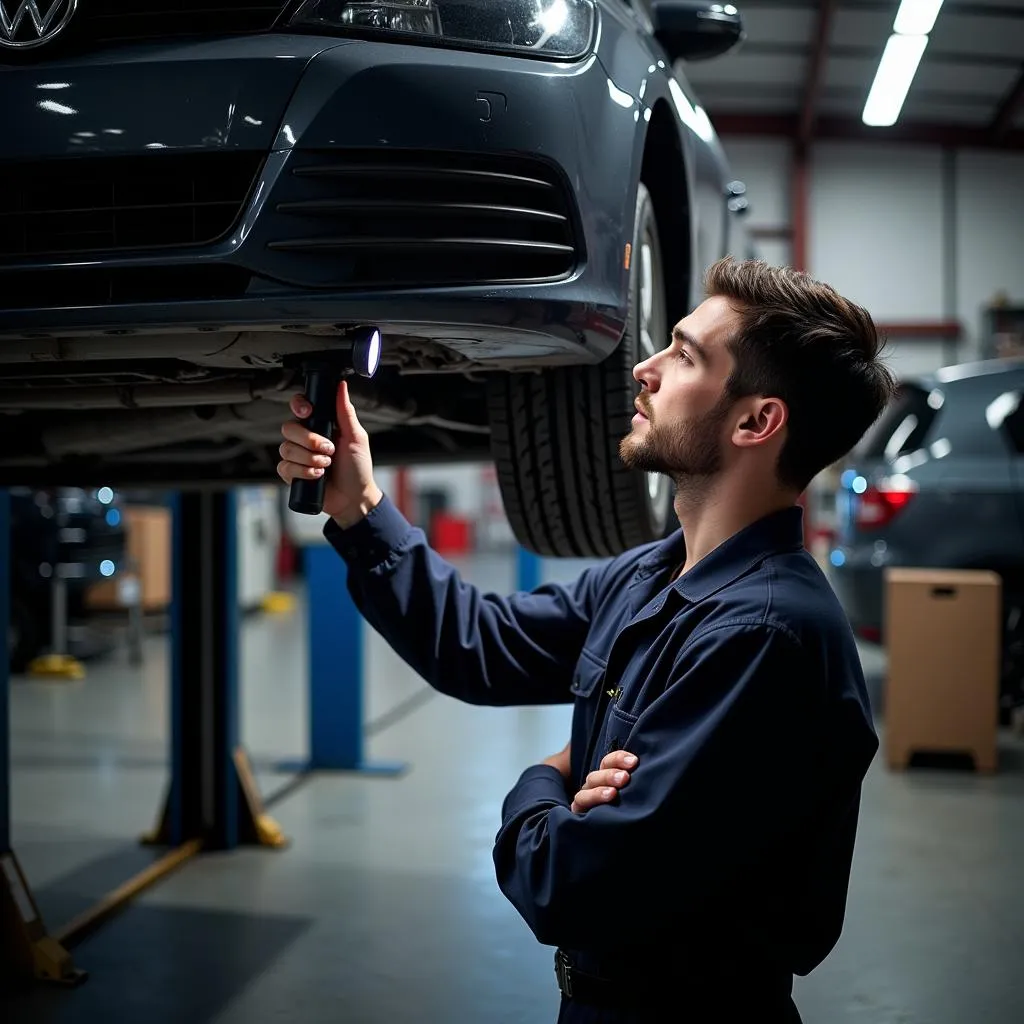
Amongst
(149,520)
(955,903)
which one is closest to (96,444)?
(955,903)

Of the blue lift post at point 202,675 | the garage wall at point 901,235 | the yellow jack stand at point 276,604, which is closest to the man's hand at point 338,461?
the blue lift post at point 202,675

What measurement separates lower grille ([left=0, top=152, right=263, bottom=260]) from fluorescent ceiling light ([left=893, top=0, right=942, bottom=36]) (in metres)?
5.04

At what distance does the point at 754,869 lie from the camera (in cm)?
115

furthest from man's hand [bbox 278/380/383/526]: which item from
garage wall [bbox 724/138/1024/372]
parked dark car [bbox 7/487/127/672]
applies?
garage wall [bbox 724/138/1024/372]

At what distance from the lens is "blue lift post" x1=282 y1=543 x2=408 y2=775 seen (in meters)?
4.00

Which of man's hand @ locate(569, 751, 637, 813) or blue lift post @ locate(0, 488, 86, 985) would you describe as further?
blue lift post @ locate(0, 488, 86, 985)

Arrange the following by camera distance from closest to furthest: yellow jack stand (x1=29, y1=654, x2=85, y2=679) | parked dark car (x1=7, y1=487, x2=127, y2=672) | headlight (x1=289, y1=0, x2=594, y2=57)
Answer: headlight (x1=289, y1=0, x2=594, y2=57), parked dark car (x1=7, y1=487, x2=127, y2=672), yellow jack stand (x1=29, y1=654, x2=85, y2=679)

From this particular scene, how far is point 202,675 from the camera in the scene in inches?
127

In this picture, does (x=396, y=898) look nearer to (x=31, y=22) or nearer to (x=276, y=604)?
(x=31, y=22)

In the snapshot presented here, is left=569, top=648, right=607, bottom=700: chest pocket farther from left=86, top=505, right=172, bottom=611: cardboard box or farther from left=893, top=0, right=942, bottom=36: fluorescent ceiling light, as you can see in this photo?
left=86, top=505, right=172, bottom=611: cardboard box

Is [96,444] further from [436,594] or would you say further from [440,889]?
[440,889]

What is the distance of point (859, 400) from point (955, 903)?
188 centimetres

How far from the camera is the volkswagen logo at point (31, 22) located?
146 cm

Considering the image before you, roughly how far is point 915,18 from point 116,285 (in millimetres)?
6689
